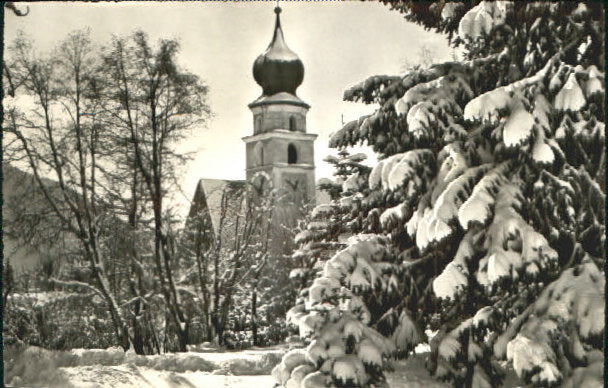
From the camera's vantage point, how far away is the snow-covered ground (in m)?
5.84

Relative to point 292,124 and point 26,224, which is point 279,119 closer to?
point 292,124

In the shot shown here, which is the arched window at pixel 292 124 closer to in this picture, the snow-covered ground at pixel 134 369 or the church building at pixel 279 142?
the church building at pixel 279 142

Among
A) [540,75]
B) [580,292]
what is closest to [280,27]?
[540,75]

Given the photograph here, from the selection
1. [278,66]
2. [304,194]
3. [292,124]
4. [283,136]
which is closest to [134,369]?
[304,194]

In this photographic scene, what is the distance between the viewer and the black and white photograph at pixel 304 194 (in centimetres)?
459

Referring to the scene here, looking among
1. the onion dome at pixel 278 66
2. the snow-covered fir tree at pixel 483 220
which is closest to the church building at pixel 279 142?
the onion dome at pixel 278 66

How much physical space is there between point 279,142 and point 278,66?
2.02ft

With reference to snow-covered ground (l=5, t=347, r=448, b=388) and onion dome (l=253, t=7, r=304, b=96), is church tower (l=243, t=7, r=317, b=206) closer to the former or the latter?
onion dome (l=253, t=7, r=304, b=96)

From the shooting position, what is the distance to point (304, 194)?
671 centimetres

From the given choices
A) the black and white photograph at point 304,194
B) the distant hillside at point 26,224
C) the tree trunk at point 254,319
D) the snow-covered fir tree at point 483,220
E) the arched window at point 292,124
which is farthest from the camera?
the tree trunk at point 254,319

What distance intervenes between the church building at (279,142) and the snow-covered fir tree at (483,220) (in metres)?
0.49

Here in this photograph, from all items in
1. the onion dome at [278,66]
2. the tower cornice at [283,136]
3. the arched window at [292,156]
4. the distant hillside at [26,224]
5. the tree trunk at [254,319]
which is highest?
the onion dome at [278,66]

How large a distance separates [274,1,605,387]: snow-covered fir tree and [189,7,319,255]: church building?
19.2 inches

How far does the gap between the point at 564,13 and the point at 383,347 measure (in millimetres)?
2480
